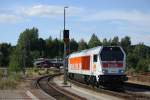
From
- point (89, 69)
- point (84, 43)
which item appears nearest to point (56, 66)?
point (84, 43)

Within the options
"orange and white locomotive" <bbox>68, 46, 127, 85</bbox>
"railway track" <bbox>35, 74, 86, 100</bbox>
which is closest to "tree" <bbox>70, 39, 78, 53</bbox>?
"railway track" <bbox>35, 74, 86, 100</bbox>

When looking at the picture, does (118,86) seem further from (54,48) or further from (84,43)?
(54,48)

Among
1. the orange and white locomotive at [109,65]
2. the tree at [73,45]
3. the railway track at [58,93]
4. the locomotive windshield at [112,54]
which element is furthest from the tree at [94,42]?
the locomotive windshield at [112,54]

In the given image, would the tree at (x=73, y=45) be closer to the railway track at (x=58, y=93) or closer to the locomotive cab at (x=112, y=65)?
the railway track at (x=58, y=93)

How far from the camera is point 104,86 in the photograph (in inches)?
1420

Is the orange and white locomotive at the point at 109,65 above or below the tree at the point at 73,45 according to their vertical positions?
below

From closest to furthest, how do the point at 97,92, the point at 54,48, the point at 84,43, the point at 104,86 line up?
the point at 97,92 < the point at 104,86 < the point at 84,43 < the point at 54,48

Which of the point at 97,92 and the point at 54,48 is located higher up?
the point at 54,48

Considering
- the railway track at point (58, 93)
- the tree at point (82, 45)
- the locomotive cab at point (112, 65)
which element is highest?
the tree at point (82, 45)

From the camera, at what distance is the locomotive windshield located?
112 ft

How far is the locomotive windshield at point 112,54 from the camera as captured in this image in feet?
112

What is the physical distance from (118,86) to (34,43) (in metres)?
149

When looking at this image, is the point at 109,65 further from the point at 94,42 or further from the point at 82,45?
the point at 82,45

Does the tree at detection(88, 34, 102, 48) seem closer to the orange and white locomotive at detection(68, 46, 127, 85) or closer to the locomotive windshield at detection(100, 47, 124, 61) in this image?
the orange and white locomotive at detection(68, 46, 127, 85)
